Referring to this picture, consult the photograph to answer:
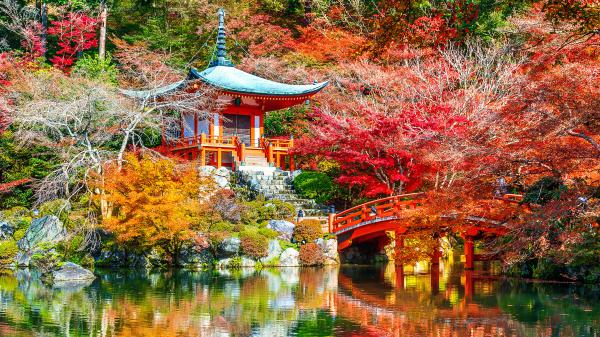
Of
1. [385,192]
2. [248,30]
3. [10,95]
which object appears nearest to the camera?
[385,192]

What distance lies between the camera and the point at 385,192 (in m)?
21.1

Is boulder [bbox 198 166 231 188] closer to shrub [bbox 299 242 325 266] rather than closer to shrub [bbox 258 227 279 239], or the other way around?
shrub [bbox 258 227 279 239]

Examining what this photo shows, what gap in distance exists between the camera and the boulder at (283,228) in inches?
780

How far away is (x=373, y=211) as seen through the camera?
19375 millimetres

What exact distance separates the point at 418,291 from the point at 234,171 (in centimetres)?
1021

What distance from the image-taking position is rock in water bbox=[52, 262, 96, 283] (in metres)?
17.0

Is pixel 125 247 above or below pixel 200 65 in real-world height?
below

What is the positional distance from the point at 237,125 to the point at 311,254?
7.58m

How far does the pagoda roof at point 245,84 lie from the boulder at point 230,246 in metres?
6.23

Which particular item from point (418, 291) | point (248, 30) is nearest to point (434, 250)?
point (418, 291)

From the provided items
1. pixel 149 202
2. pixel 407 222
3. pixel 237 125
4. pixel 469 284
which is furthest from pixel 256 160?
pixel 469 284

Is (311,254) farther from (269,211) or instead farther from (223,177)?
(223,177)

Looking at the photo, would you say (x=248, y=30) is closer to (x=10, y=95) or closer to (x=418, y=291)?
(x=10, y=95)

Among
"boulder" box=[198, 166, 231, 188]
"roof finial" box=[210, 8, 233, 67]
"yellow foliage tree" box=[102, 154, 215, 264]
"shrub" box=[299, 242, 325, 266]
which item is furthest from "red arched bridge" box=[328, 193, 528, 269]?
"roof finial" box=[210, 8, 233, 67]
